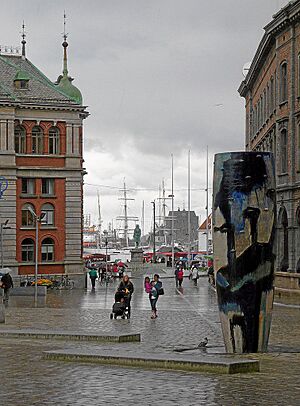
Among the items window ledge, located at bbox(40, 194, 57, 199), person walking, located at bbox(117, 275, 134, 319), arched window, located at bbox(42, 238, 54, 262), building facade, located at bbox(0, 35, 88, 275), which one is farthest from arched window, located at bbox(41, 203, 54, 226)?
person walking, located at bbox(117, 275, 134, 319)

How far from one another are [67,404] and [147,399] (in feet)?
3.68

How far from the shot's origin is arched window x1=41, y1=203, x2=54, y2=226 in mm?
75562

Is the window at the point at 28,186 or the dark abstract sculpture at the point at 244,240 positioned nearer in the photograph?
the dark abstract sculpture at the point at 244,240

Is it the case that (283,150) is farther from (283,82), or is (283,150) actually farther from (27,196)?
(27,196)

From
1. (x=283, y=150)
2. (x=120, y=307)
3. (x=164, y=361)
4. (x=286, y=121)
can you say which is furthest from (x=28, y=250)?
(x=164, y=361)

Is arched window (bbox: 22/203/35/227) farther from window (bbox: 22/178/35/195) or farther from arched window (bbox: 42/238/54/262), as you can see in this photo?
arched window (bbox: 42/238/54/262)

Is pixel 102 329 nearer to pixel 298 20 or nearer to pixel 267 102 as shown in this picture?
pixel 298 20

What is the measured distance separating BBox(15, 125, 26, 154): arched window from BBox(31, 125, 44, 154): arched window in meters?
0.71

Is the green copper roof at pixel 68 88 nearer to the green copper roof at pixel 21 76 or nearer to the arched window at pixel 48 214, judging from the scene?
the green copper roof at pixel 21 76

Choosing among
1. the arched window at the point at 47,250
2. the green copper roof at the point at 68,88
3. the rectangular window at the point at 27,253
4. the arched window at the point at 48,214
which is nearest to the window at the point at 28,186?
the arched window at the point at 48,214

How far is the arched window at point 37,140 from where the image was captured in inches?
2965

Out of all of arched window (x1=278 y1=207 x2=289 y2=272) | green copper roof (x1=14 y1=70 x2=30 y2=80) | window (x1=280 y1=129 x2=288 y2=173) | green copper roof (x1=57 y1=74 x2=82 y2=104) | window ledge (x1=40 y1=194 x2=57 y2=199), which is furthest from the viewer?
green copper roof (x1=57 y1=74 x2=82 y2=104)

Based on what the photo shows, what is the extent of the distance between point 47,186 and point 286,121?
86.6 ft

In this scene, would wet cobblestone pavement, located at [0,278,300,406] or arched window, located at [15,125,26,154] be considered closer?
wet cobblestone pavement, located at [0,278,300,406]
